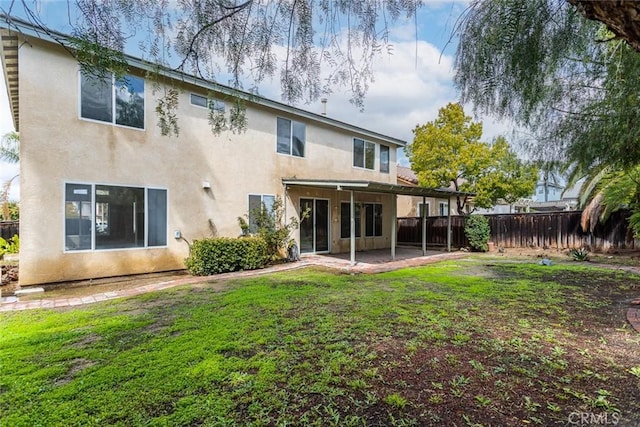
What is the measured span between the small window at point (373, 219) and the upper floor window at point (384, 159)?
1959 mm

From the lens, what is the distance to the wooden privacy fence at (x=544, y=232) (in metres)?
13.2

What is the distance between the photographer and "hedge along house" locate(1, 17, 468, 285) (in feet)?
24.8

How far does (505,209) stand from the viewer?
3684 cm

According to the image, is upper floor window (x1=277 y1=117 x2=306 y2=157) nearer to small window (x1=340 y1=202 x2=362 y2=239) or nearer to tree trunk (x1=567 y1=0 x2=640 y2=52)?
small window (x1=340 y1=202 x2=362 y2=239)

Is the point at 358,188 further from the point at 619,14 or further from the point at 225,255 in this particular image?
the point at 619,14

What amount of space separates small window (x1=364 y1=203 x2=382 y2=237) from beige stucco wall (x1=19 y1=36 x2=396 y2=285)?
3855 millimetres

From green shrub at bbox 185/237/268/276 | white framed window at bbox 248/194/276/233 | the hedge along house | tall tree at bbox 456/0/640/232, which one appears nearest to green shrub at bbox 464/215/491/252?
the hedge along house

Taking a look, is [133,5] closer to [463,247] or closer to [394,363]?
[394,363]

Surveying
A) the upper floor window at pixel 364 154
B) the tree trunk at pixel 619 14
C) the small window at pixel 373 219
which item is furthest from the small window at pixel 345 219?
the tree trunk at pixel 619 14

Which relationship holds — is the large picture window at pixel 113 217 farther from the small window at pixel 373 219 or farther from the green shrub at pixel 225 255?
the small window at pixel 373 219

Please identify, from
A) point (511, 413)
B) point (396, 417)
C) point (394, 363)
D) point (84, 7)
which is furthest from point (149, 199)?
point (511, 413)

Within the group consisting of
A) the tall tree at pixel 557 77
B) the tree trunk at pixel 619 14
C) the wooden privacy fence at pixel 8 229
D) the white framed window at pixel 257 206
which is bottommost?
the wooden privacy fence at pixel 8 229

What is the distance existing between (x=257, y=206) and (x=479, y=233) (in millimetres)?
10745

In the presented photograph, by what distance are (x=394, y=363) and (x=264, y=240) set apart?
25.7ft
